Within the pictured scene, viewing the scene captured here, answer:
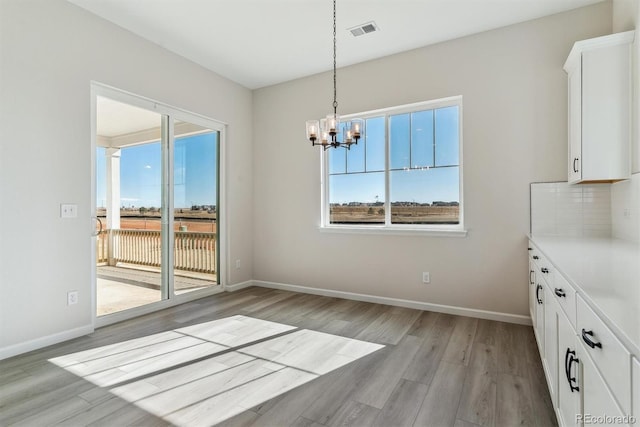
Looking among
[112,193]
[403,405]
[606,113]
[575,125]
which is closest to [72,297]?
[112,193]

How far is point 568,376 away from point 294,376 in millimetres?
1642

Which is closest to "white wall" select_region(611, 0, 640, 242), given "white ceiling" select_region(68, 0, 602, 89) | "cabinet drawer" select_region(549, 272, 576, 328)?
"white ceiling" select_region(68, 0, 602, 89)

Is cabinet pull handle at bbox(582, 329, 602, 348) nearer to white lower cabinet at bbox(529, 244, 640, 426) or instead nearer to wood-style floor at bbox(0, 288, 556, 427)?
white lower cabinet at bbox(529, 244, 640, 426)

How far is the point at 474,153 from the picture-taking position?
3.50 meters

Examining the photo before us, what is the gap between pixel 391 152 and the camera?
4.08 metres

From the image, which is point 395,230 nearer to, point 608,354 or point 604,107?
point 604,107

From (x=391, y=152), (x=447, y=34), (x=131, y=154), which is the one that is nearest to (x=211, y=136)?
(x=131, y=154)

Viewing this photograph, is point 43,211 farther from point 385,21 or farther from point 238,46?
point 385,21

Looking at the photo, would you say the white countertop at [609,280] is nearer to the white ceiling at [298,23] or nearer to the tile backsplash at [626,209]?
the tile backsplash at [626,209]

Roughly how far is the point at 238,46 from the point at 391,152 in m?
2.30

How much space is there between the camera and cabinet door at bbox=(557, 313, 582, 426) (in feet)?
4.25

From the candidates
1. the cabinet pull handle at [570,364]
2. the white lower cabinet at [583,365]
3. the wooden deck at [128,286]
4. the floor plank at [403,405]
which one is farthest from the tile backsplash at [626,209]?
the wooden deck at [128,286]

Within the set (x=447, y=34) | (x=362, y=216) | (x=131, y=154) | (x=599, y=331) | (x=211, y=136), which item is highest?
(x=447, y=34)

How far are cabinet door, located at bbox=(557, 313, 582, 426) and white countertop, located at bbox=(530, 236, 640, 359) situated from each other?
260mm
